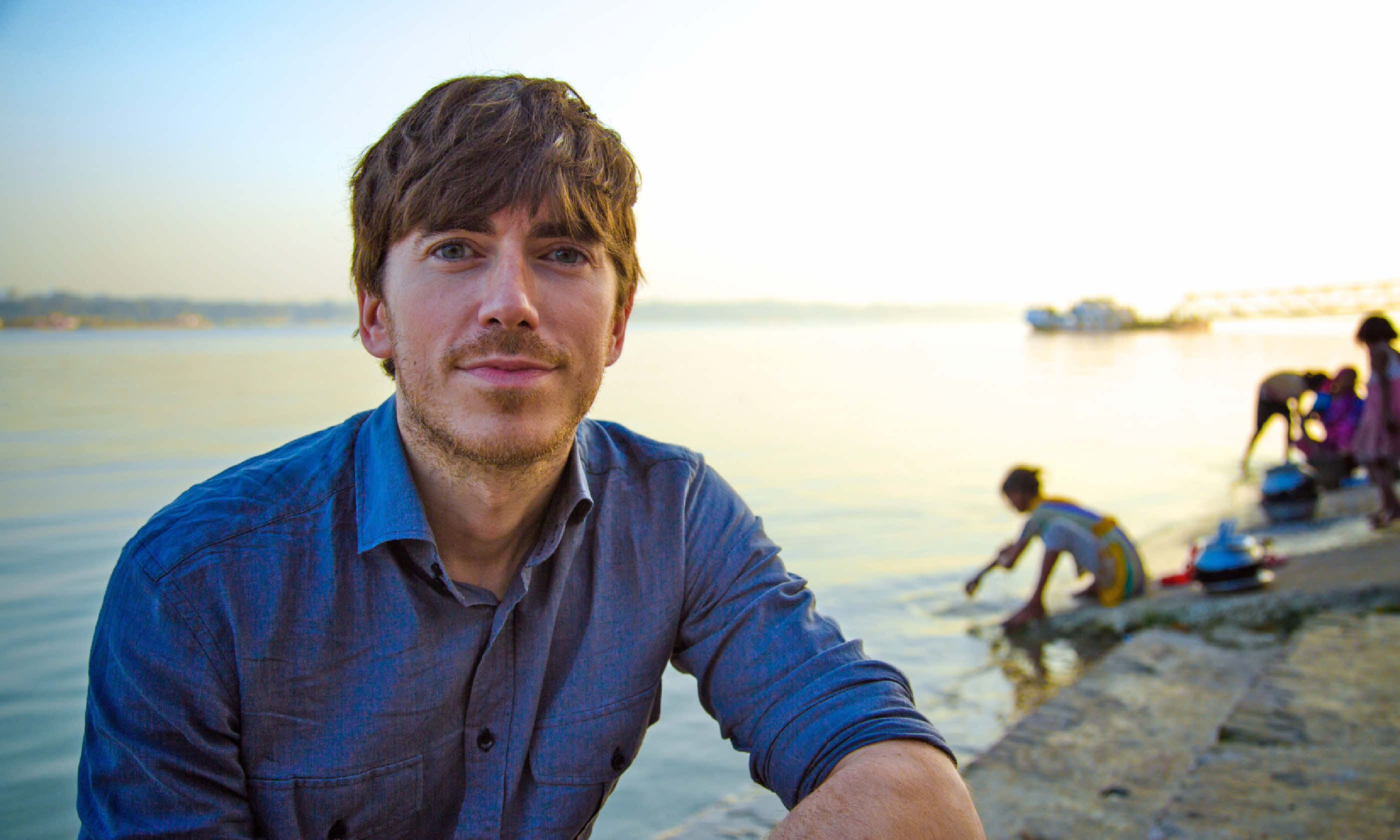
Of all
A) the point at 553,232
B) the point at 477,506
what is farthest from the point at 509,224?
the point at 477,506

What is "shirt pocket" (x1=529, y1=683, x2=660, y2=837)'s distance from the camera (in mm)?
1702

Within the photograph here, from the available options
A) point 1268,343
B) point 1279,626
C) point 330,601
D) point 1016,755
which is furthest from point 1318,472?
point 1268,343

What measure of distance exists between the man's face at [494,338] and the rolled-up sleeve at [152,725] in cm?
52

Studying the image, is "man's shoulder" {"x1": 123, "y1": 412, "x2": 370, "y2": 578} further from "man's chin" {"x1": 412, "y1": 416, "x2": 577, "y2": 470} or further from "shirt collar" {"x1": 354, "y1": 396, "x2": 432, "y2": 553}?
"man's chin" {"x1": 412, "y1": 416, "x2": 577, "y2": 470}

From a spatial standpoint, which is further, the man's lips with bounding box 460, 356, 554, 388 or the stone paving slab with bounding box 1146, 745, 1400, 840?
the stone paving slab with bounding box 1146, 745, 1400, 840

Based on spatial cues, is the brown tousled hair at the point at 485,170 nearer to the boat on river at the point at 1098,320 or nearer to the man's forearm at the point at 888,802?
the man's forearm at the point at 888,802

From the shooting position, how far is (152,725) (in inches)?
53.7

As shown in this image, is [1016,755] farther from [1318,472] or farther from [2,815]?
[1318,472]

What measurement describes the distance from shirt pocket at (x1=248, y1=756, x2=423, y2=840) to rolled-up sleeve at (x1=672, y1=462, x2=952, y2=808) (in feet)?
1.98

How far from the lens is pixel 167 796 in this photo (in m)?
1.36

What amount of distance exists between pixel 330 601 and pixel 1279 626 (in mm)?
5306

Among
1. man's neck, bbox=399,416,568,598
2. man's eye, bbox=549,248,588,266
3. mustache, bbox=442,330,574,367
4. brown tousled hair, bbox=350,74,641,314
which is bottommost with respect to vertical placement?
man's neck, bbox=399,416,568,598

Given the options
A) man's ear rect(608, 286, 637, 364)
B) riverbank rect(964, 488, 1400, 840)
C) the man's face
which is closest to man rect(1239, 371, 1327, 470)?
riverbank rect(964, 488, 1400, 840)

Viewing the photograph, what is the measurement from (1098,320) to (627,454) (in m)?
83.8
